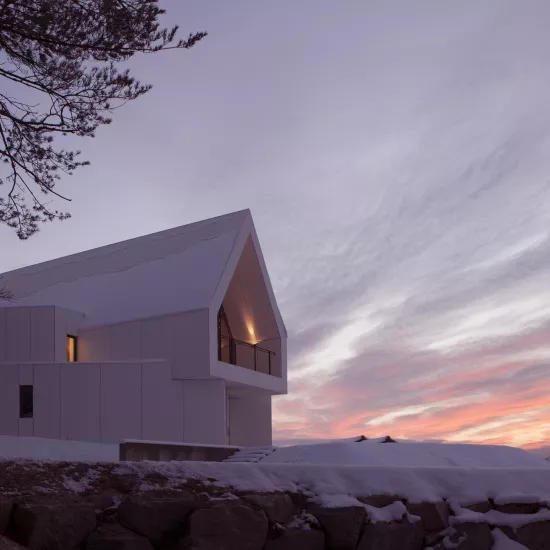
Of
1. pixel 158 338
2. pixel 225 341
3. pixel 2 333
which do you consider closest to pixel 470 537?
pixel 158 338

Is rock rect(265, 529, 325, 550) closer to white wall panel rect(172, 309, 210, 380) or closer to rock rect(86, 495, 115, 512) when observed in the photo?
rock rect(86, 495, 115, 512)

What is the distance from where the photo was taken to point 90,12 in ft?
35.0

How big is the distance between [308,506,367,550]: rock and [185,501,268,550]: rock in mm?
506

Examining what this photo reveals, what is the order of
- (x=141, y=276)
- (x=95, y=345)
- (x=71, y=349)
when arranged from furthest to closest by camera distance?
(x=141, y=276) → (x=71, y=349) → (x=95, y=345)

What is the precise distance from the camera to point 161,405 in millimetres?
21406

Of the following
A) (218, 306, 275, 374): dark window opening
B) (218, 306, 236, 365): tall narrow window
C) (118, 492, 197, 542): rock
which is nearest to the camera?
(118, 492, 197, 542): rock

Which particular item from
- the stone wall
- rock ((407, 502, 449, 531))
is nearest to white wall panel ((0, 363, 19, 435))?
the stone wall

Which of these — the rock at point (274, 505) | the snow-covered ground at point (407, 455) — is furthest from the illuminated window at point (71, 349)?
the rock at point (274, 505)

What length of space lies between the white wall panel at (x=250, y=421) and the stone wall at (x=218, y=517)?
20.8m

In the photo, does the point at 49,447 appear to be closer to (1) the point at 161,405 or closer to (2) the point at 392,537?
(1) the point at 161,405

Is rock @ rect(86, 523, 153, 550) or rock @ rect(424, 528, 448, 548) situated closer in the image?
rock @ rect(86, 523, 153, 550)

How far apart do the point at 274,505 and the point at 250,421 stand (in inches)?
865

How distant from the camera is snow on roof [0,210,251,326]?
23.4 meters

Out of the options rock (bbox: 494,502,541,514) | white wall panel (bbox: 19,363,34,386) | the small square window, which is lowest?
rock (bbox: 494,502,541,514)
